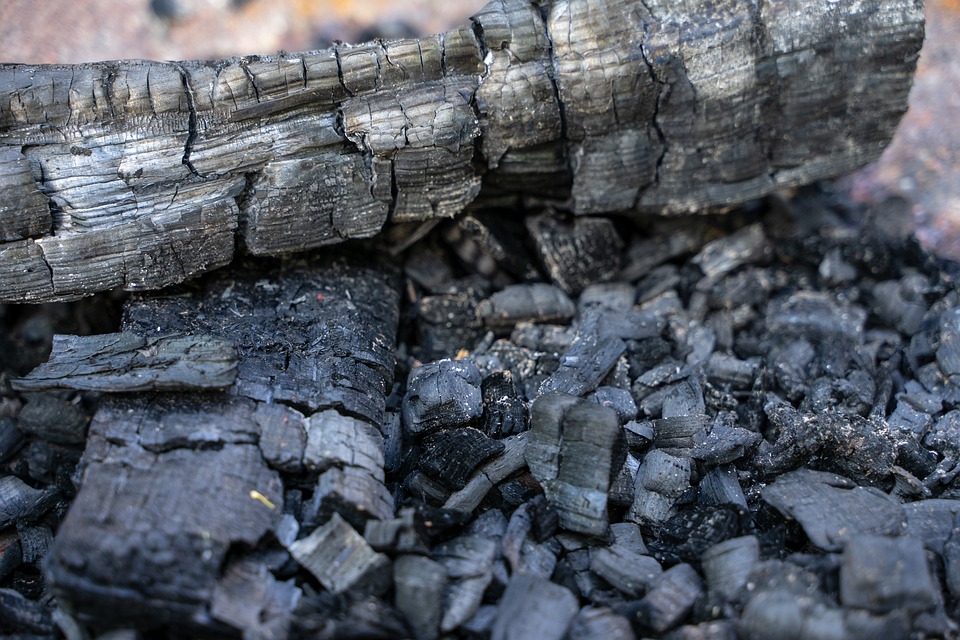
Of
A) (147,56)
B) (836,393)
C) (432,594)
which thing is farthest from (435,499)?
(147,56)

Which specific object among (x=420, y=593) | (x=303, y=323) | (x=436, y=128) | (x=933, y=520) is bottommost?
(x=933, y=520)

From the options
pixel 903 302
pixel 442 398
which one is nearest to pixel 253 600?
pixel 442 398

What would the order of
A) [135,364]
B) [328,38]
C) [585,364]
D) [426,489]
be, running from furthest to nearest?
[328,38] < [585,364] < [426,489] < [135,364]

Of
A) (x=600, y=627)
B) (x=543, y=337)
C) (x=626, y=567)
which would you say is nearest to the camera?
(x=600, y=627)

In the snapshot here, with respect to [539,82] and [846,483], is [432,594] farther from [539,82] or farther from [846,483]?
[539,82]

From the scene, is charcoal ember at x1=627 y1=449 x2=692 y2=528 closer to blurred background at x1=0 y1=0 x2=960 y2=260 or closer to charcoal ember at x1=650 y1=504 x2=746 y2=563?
charcoal ember at x1=650 y1=504 x2=746 y2=563

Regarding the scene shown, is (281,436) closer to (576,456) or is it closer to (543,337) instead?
(576,456)
